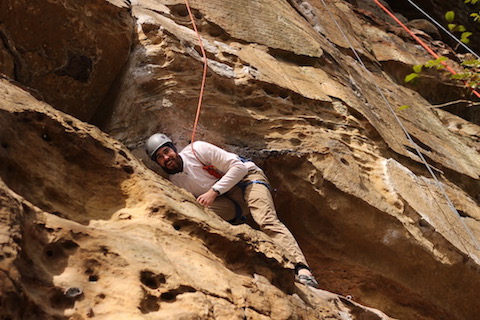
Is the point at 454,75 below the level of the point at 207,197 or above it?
above

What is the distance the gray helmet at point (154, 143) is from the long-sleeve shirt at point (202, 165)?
0.23m

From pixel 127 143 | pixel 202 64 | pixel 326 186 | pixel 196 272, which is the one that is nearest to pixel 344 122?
pixel 326 186

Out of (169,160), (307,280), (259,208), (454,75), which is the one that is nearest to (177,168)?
(169,160)

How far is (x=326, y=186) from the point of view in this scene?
638cm

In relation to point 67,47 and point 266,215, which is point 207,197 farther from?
point 67,47

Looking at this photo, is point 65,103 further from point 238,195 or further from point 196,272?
point 196,272

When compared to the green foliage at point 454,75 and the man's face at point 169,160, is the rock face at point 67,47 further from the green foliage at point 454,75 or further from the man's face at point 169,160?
the green foliage at point 454,75

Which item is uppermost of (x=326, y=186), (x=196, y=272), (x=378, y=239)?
(x=196, y=272)

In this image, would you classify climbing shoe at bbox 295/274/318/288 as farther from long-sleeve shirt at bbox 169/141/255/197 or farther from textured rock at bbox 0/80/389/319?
long-sleeve shirt at bbox 169/141/255/197

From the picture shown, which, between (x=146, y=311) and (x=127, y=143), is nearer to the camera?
(x=146, y=311)

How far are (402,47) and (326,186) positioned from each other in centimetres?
597

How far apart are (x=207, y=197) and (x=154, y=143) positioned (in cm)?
75

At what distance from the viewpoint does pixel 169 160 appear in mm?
5551

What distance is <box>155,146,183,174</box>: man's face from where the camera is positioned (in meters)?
5.55
